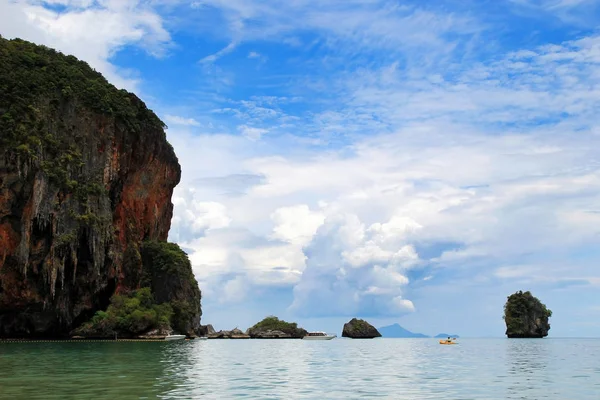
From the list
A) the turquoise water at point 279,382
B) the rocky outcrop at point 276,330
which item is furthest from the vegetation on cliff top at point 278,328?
the turquoise water at point 279,382

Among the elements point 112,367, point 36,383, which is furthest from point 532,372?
point 36,383

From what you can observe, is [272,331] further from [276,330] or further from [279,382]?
[279,382]

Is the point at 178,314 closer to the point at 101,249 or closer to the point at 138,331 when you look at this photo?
the point at 138,331

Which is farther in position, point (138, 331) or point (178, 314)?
point (178, 314)

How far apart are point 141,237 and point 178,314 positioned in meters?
14.7

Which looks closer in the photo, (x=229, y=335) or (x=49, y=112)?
(x=49, y=112)

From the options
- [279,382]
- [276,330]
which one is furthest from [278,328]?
[279,382]

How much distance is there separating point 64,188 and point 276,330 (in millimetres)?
73179

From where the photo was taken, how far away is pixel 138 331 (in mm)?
81438

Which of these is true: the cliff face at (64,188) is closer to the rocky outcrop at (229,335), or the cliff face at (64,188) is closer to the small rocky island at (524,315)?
the rocky outcrop at (229,335)

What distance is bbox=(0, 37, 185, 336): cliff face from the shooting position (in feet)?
235

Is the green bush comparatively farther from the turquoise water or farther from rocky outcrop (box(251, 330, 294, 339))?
rocky outcrop (box(251, 330, 294, 339))

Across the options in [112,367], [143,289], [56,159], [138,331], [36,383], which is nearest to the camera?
[36,383]

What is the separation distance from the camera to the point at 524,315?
426 feet
